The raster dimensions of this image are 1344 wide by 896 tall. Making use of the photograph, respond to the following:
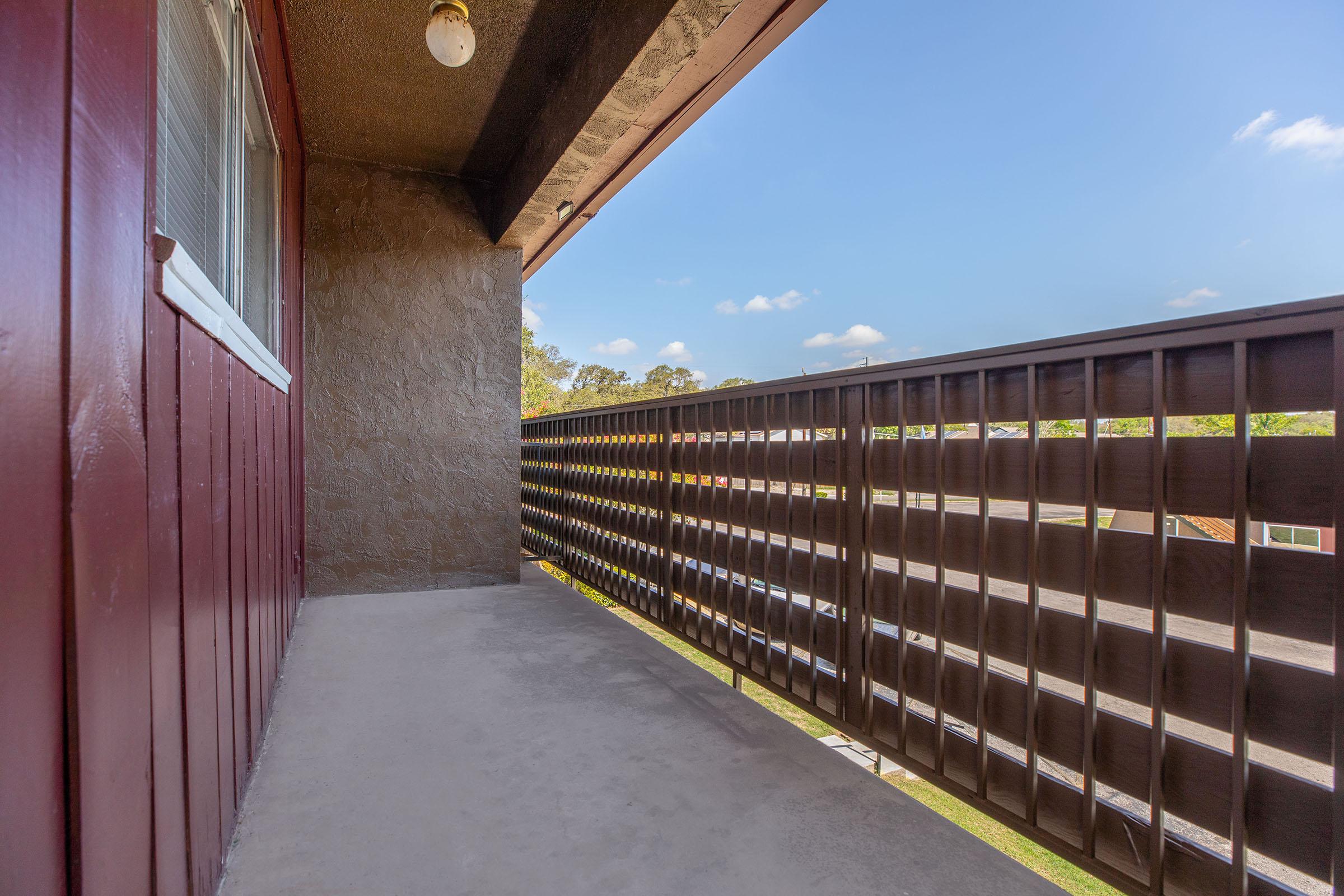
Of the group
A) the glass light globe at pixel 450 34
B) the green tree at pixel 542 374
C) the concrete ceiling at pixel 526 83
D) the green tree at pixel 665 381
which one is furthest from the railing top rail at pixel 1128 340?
the green tree at pixel 665 381

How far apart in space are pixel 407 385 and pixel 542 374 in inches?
1037

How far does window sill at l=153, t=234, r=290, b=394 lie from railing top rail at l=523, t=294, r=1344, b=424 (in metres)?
1.47

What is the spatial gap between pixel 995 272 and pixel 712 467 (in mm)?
62439

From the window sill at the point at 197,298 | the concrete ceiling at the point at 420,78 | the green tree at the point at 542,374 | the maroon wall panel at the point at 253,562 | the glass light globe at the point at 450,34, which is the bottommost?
the maroon wall panel at the point at 253,562

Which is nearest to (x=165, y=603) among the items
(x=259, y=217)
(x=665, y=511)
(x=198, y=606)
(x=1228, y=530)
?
(x=198, y=606)

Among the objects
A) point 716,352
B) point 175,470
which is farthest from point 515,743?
point 716,352

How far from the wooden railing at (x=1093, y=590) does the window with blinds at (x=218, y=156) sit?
5.21ft

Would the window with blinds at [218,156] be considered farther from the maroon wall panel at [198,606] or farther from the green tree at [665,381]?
the green tree at [665,381]

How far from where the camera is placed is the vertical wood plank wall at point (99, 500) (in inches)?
23.3

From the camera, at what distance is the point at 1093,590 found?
1.18 metres

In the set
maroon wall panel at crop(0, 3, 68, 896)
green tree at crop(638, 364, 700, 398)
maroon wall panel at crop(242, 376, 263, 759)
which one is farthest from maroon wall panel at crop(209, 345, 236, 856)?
green tree at crop(638, 364, 700, 398)

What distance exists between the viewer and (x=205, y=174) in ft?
4.96

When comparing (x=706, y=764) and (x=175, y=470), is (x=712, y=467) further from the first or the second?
(x=175, y=470)

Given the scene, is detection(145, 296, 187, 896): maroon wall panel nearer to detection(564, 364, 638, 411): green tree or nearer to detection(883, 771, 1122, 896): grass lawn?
detection(883, 771, 1122, 896): grass lawn
